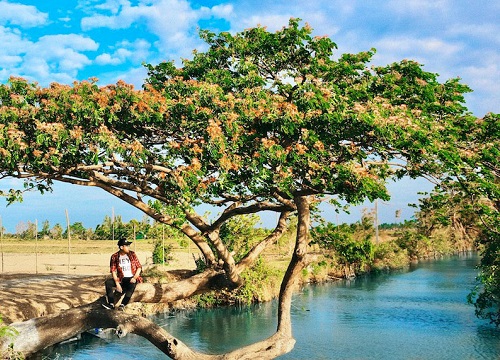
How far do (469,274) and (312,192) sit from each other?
27474mm

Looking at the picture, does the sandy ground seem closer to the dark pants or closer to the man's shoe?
the man's shoe

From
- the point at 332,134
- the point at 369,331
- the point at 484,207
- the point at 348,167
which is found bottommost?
the point at 369,331

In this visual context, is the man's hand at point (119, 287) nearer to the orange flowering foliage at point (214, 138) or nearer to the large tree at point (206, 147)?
the large tree at point (206, 147)

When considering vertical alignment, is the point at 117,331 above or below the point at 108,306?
below

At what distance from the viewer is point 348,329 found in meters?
20.0

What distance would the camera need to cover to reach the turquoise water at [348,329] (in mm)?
16641

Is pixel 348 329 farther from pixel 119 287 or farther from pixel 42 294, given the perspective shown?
pixel 119 287

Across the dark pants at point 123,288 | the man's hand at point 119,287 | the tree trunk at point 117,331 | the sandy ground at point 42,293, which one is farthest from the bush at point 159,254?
the man's hand at point 119,287

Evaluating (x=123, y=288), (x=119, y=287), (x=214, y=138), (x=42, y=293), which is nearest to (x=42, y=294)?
(x=42, y=293)

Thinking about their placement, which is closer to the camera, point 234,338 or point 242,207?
point 242,207

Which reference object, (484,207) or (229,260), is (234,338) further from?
(484,207)

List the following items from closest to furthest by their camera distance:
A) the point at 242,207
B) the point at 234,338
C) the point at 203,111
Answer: the point at 203,111, the point at 242,207, the point at 234,338

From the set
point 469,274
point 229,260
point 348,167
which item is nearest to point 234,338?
point 229,260

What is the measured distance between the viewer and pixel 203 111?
37.7 feet
